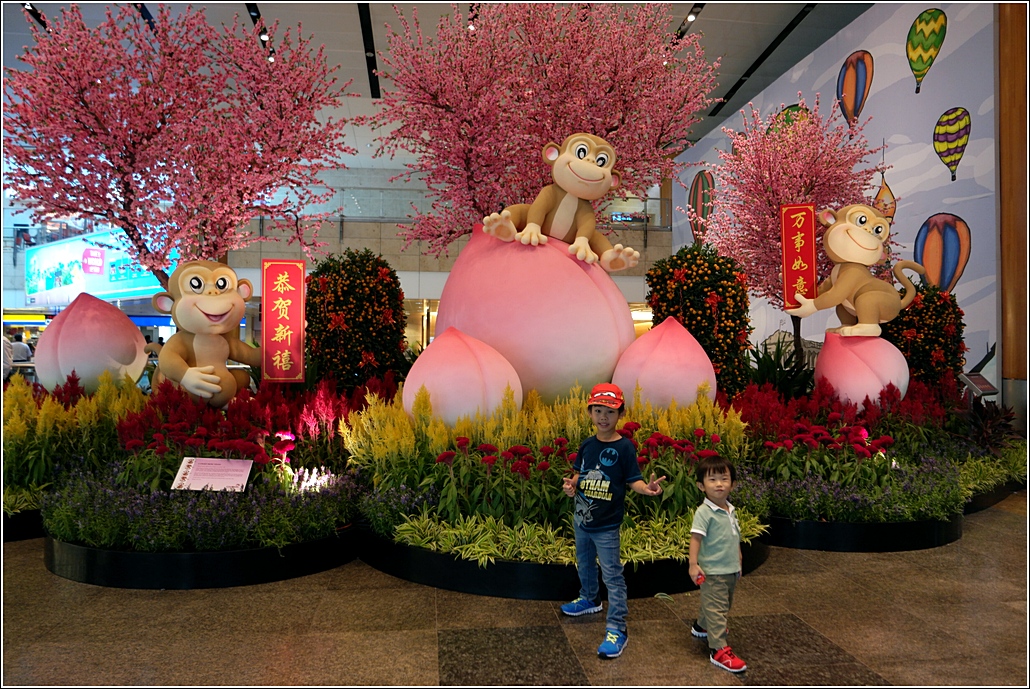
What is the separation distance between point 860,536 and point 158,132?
19.5 feet

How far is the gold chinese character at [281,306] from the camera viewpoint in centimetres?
463

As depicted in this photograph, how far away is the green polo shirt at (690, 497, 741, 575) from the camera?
8.16 ft

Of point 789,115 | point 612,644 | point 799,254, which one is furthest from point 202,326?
point 789,115

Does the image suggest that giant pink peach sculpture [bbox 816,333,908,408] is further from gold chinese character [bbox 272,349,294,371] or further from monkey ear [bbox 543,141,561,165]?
gold chinese character [bbox 272,349,294,371]

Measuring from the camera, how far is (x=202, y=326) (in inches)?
177

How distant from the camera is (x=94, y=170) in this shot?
5.71 metres

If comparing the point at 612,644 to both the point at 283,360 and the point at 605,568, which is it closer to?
the point at 605,568

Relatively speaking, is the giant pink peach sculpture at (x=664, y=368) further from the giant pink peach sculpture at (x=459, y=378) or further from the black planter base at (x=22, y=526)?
the black planter base at (x=22, y=526)

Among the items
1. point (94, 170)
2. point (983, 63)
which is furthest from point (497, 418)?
point (983, 63)

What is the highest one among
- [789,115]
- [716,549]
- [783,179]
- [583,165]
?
[789,115]

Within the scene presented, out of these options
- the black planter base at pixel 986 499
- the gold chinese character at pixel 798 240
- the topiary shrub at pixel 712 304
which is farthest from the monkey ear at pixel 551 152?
the black planter base at pixel 986 499

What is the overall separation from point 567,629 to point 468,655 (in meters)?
0.43

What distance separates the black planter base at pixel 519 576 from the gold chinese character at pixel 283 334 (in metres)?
1.92

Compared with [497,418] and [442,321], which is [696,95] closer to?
[442,321]
